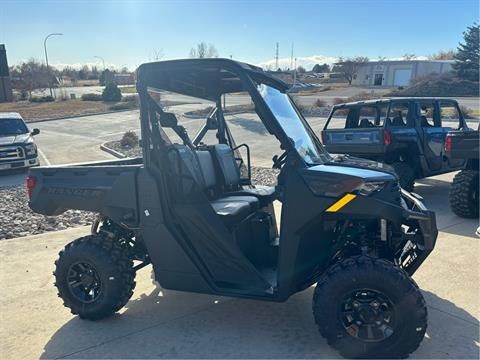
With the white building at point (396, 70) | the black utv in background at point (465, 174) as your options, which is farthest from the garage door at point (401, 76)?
the black utv in background at point (465, 174)

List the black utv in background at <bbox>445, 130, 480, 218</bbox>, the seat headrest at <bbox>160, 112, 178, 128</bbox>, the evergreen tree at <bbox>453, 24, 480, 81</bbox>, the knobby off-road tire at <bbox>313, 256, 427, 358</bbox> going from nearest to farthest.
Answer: the knobby off-road tire at <bbox>313, 256, 427, 358</bbox>, the seat headrest at <bbox>160, 112, 178, 128</bbox>, the black utv in background at <bbox>445, 130, 480, 218</bbox>, the evergreen tree at <bbox>453, 24, 480, 81</bbox>

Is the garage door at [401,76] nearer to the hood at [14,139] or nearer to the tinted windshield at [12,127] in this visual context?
the tinted windshield at [12,127]

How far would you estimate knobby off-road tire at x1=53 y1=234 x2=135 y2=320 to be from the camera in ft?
11.5

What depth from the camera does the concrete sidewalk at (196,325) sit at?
311cm

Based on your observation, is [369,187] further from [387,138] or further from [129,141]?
[129,141]

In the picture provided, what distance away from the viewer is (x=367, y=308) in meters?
2.88

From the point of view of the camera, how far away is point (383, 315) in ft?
9.46

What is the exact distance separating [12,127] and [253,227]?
34.8 ft

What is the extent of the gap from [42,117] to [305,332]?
29012mm

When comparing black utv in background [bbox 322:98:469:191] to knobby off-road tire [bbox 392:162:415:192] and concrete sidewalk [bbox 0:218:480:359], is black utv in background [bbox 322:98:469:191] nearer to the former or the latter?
knobby off-road tire [bbox 392:162:415:192]

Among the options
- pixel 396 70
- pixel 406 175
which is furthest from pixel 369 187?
pixel 396 70

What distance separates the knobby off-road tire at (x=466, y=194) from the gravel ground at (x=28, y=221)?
217 inches

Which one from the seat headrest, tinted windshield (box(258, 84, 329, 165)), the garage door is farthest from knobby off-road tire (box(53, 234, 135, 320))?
the garage door

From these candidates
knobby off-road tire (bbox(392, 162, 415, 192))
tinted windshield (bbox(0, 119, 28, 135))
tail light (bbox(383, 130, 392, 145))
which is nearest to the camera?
knobby off-road tire (bbox(392, 162, 415, 192))
